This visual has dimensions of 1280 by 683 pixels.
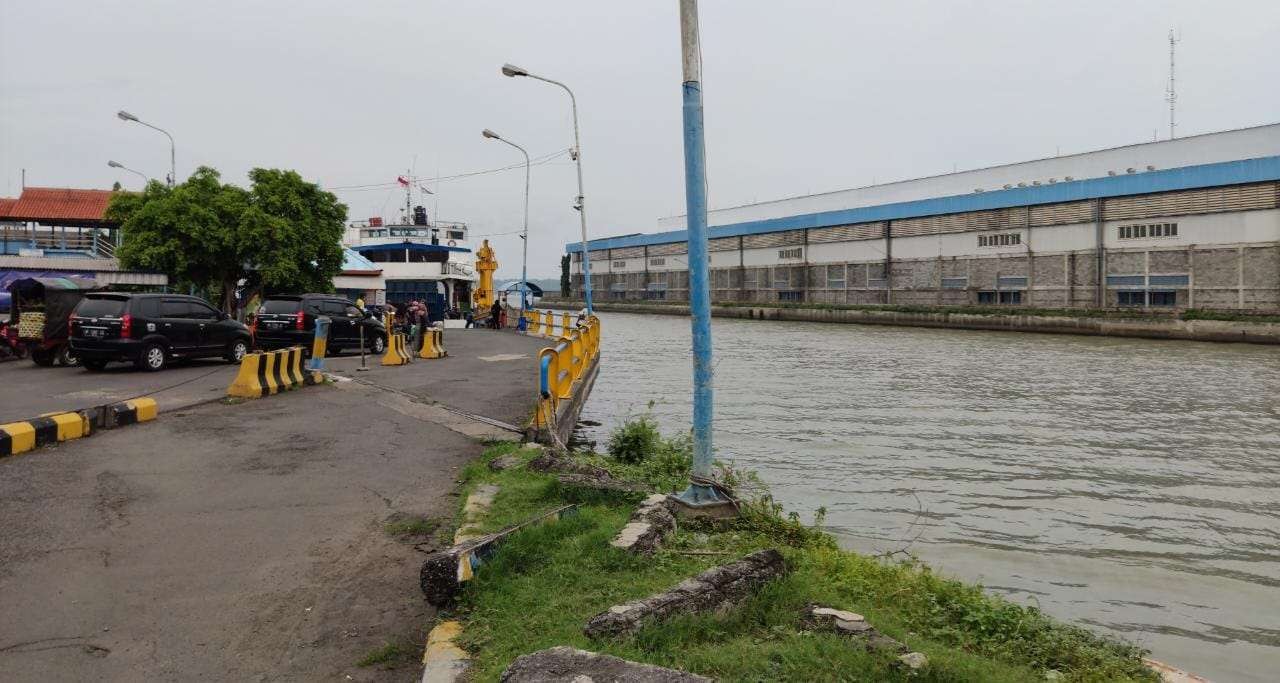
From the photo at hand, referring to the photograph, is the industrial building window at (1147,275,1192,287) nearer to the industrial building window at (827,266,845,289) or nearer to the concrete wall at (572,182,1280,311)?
the concrete wall at (572,182,1280,311)

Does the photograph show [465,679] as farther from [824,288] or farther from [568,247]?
[568,247]

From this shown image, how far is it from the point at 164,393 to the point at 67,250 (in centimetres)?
3924

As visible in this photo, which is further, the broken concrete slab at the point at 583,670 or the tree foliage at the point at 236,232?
the tree foliage at the point at 236,232

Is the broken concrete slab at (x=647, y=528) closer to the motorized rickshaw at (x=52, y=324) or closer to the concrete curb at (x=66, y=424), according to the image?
the concrete curb at (x=66, y=424)

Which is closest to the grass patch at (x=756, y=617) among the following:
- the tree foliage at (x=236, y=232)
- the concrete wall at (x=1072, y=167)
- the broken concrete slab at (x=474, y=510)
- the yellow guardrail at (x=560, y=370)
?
the broken concrete slab at (x=474, y=510)

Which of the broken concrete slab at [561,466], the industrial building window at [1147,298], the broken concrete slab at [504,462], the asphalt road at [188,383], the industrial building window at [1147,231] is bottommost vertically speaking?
the broken concrete slab at [504,462]

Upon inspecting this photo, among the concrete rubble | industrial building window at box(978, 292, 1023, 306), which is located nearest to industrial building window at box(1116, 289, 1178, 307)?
industrial building window at box(978, 292, 1023, 306)

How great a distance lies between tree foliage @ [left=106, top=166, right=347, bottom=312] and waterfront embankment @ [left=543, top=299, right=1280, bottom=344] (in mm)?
32853

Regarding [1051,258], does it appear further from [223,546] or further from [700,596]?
[223,546]

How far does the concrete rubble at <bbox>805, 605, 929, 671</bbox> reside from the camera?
3798 millimetres

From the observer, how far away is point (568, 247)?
336 feet

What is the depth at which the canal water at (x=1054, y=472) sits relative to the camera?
A: 6.71m

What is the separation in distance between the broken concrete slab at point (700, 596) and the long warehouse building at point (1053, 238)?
135ft

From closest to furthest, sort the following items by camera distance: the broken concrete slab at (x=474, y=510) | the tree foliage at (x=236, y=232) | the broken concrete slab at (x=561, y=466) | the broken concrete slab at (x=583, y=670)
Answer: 1. the broken concrete slab at (x=583, y=670)
2. the broken concrete slab at (x=474, y=510)
3. the broken concrete slab at (x=561, y=466)
4. the tree foliage at (x=236, y=232)
